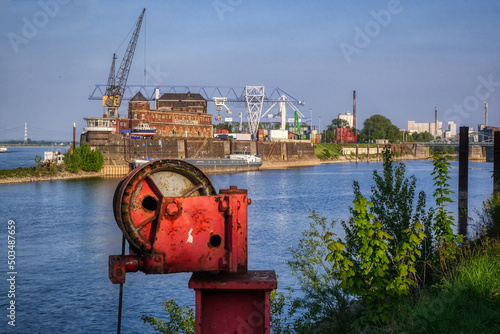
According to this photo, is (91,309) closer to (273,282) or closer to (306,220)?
(273,282)

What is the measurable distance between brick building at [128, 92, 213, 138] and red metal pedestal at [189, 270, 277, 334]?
107 meters

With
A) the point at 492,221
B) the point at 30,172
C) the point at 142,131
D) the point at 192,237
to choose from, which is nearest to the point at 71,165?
the point at 30,172

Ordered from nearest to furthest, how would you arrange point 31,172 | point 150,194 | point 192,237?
point 192,237, point 150,194, point 31,172

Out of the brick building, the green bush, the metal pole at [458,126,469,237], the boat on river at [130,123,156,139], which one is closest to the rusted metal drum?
the green bush

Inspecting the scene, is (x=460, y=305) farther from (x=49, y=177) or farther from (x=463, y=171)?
(x=49, y=177)

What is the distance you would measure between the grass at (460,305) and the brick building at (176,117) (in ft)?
344

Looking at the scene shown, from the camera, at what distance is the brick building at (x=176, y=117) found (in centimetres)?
11131

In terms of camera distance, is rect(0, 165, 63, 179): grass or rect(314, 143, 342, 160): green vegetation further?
rect(314, 143, 342, 160): green vegetation

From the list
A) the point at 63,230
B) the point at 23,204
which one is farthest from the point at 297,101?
the point at 63,230

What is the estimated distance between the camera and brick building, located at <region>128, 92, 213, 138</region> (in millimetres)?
111312

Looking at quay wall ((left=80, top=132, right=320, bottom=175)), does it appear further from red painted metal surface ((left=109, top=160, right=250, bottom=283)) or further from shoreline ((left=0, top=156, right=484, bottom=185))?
red painted metal surface ((left=109, top=160, right=250, bottom=283))

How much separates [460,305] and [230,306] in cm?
336

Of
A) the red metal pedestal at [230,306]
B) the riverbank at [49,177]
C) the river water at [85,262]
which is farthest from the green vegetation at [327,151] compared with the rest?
the red metal pedestal at [230,306]

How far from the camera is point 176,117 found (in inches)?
4624
